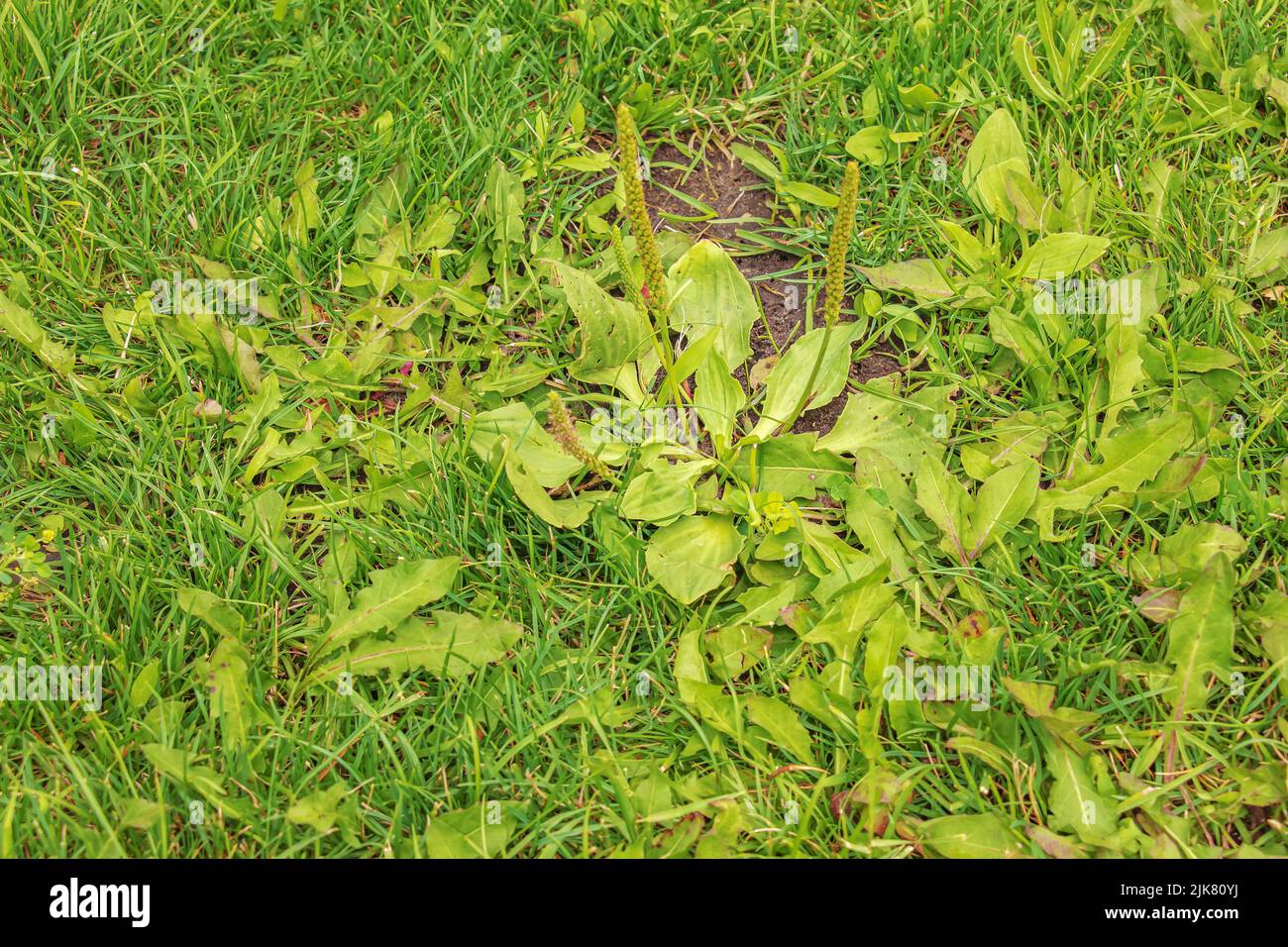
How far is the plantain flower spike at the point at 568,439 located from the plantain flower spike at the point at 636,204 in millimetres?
374

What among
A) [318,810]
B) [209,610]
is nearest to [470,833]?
[318,810]

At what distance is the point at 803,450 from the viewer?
120 inches

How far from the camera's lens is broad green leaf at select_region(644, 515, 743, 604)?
2812 mm

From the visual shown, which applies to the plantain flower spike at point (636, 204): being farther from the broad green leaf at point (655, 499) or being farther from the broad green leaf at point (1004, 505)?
the broad green leaf at point (1004, 505)

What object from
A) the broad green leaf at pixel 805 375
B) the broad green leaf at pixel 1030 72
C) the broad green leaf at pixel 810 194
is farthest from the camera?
the broad green leaf at pixel 1030 72

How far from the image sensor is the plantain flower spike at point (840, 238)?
2.39 m

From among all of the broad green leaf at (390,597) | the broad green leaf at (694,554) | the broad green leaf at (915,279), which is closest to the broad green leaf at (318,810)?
the broad green leaf at (390,597)

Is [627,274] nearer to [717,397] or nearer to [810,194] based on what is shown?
[717,397]

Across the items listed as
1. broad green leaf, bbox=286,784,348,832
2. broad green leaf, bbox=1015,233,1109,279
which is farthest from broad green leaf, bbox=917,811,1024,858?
broad green leaf, bbox=1015,233,1109,279

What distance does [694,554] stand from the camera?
2912 mm

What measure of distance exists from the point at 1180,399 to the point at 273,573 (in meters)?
2.61

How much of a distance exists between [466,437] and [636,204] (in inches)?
34.9

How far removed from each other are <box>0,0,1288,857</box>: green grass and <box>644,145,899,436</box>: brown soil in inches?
4.2

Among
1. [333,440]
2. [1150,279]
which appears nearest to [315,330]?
[333,440]
